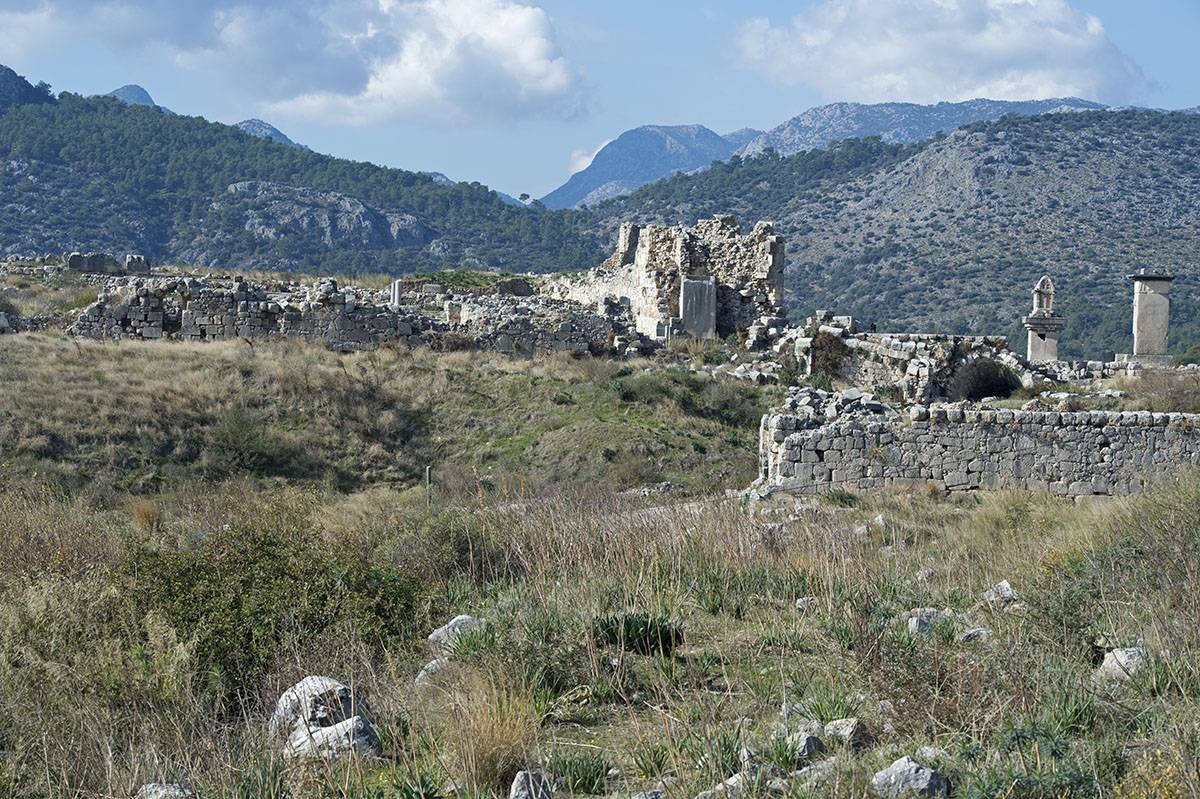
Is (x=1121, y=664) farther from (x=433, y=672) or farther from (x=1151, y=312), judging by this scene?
Result: (x=1151, y=312)

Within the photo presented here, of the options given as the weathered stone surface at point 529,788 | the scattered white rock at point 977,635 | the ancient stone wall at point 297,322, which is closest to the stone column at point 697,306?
the ancient stone wall at point 297,322

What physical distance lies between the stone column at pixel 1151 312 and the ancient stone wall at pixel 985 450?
13.2 meters

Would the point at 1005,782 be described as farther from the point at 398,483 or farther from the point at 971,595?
the point at 398,483

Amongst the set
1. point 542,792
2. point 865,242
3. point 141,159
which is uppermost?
point 141,159

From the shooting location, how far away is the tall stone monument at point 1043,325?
85.9 feet

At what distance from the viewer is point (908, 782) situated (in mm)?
3586

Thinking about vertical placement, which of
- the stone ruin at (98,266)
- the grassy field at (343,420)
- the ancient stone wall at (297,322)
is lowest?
the grassy field at (343,420)

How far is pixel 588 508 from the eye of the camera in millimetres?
8633

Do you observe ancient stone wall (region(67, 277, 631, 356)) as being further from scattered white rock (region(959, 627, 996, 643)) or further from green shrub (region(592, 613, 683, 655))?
scattered white rock (region(959, 627, 996, 643))

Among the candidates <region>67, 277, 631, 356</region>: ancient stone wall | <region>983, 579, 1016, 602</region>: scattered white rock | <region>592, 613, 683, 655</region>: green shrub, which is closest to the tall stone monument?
<region>67, 277, 631, 356</region>: ancient stone wall

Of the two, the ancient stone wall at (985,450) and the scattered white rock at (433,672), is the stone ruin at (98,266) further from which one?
the scattered white rock at (433,672)

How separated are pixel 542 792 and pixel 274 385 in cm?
1570

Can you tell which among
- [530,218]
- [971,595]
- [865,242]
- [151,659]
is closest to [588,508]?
[971,595]

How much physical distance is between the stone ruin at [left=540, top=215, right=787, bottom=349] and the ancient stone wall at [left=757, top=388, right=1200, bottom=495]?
13.1m
